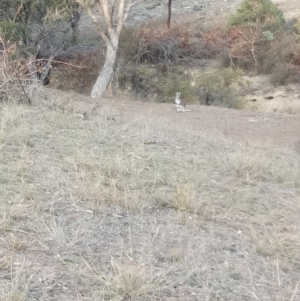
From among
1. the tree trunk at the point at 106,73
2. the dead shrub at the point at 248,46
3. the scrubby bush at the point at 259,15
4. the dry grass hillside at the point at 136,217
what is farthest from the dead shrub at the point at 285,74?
the dry grass hillside at the point at 136,217

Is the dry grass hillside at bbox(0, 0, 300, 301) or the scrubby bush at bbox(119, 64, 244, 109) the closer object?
the dry grass hillside at bbox(0, 0, 300, 301)

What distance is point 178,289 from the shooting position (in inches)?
130

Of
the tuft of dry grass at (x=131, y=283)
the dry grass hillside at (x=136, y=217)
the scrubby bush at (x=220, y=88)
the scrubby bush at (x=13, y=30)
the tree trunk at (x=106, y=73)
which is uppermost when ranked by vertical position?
the tuft of dry grass at (x=131, y=283)

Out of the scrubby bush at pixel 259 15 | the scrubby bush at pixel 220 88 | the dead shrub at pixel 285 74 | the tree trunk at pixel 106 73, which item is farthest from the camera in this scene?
the scrubby bush at pixel 259 15

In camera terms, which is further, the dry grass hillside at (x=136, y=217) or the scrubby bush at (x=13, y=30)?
the scrubby bush at (x=13, y=30)

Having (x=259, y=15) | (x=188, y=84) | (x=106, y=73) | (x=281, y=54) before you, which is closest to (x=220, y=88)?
(x=188, y=84)

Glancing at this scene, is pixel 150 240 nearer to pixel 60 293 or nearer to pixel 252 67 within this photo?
pixel 60 293

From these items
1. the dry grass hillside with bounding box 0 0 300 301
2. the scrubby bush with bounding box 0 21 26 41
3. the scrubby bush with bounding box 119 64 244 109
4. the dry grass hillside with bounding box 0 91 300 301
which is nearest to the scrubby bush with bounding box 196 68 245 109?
the scrubby bush with bounding box 119 64 244 109

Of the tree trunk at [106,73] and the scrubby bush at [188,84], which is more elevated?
the tree trunk at [106,73]

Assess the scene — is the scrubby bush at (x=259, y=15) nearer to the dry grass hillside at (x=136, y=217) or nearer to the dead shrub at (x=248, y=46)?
the dead shrub at (x=248, y=46)

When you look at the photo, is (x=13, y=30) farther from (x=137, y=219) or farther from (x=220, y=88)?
(x=137, y=219)

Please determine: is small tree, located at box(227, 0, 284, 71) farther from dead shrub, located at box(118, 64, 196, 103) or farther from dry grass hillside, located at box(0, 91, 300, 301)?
dry grass hillside, located at box(0, 91, 300, 301)

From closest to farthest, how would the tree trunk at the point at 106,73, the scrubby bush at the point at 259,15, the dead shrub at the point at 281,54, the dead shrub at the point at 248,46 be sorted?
1. the tree trunk at the point at 106,73
2. the dead shrub at the point at 281,54
3. the dead shrub at the point at 248,46
4. the scrubby bush at the point at 259,15

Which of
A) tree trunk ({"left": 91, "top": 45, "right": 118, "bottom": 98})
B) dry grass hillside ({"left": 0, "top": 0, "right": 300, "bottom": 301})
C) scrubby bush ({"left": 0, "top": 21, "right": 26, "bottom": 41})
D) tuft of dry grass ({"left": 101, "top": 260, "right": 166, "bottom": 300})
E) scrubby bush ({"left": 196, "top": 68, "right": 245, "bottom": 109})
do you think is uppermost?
tuft of dry grass ({"left": 101, "top": 260, "right": 166, "bottom": 300})
